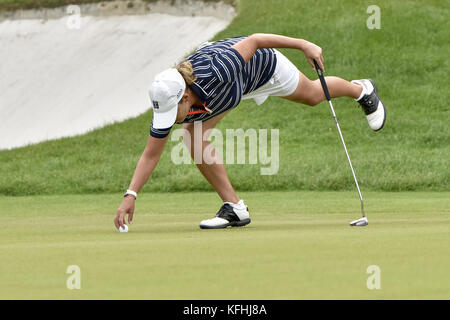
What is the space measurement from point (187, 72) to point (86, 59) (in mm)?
17228

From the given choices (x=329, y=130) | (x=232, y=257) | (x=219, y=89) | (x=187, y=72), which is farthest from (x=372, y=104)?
(x=329, y=130)

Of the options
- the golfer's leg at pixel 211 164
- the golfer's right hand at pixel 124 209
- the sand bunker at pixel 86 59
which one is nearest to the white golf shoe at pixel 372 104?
the golfer's leg at pixel 211 164

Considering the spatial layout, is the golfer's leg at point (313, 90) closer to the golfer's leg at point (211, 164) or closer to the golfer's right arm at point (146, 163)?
the golfer's leg at point (211, 164)

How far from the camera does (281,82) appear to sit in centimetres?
738

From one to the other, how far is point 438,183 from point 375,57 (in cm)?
749

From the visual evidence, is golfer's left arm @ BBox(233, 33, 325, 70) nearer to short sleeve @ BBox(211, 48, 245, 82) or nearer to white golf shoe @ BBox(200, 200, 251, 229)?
short sleeve @ BBox(211, 48, 245, 82)

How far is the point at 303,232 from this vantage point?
6336 mm

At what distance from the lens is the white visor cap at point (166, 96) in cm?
641

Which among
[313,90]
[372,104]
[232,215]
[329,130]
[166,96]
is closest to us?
[166,96]

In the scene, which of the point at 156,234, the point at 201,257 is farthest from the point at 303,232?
the point at 201,257

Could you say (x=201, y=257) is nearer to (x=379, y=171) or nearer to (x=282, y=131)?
(x=379, y=171)

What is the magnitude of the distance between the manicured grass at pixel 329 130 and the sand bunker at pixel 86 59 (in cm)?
96

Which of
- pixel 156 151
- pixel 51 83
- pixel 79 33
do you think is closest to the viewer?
pixel 156 151

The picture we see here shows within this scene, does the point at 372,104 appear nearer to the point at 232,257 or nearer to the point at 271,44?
the point at 271,44
